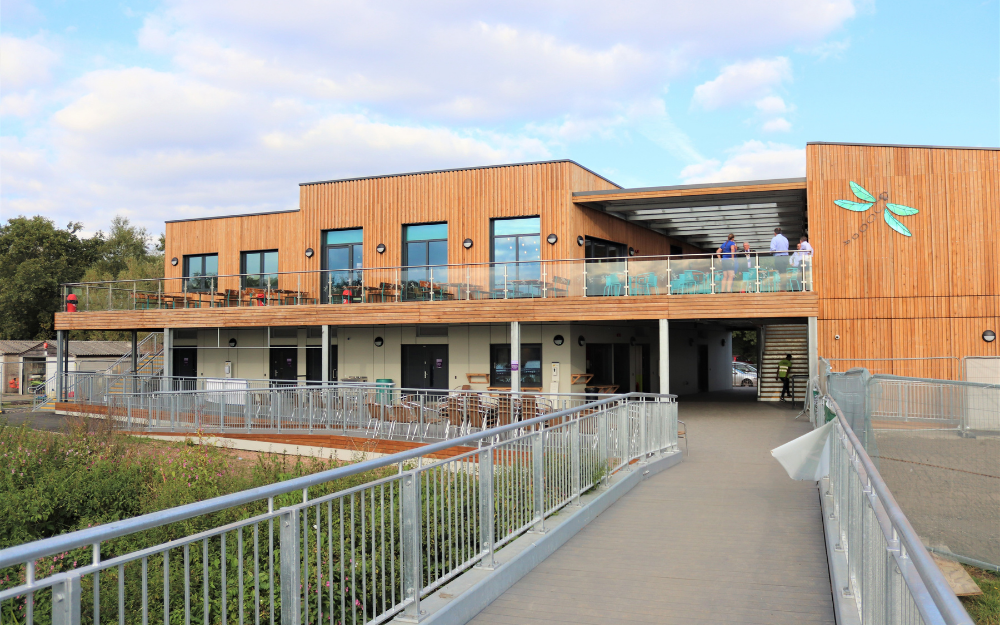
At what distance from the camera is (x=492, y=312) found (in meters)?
20.6

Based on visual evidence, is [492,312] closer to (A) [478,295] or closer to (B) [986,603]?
(A) [478,295]

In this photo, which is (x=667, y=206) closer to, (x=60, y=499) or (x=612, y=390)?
(x=612, y=390)

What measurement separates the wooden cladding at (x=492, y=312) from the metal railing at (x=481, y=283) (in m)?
0.22

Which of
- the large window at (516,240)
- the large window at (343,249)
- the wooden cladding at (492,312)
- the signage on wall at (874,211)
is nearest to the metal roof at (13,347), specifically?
the wooden cladding at (492,312)

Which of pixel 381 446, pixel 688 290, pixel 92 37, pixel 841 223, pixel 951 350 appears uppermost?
pixel 92 37

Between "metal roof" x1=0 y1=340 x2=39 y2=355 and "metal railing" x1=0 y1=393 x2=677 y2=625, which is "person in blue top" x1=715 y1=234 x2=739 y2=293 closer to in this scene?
"metal railing" x1=0 y1=393 x2=677 y2=625

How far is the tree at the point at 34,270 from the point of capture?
2247 inches

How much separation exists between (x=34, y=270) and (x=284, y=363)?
41.8 m

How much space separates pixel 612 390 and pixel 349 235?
1051 centimetres

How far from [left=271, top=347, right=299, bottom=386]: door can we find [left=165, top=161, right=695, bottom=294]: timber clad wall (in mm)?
2907

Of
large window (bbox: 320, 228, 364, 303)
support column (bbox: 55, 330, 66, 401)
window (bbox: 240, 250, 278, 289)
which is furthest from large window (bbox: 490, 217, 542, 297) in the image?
support column (bbox: 55, 330, 66, 401)

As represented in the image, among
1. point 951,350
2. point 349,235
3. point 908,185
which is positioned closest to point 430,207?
point 349,235

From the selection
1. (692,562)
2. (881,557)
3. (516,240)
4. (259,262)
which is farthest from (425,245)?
(881,557)

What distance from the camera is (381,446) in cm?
1517
